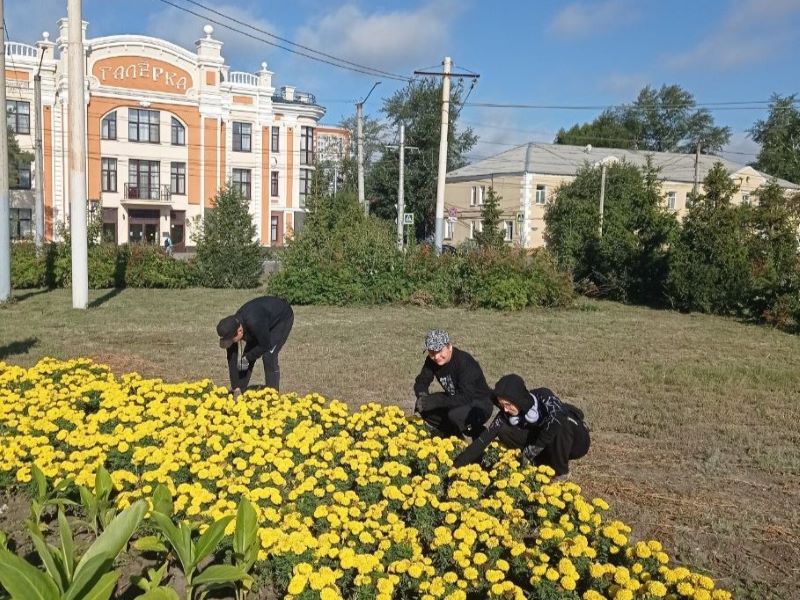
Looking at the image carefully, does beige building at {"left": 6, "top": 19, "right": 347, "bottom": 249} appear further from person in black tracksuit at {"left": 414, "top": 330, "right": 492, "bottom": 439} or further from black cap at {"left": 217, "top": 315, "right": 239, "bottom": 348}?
person in black tracksuit at {"left": 414, "top": 330, "right": 492, "bottom": 439}

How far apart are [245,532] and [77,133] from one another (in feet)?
48.9

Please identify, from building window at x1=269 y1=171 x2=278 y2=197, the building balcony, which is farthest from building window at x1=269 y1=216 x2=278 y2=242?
the building balcony

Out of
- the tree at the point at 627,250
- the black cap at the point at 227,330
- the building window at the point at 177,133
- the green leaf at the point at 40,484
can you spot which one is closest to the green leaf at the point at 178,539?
the green leaf at the point at 40,484

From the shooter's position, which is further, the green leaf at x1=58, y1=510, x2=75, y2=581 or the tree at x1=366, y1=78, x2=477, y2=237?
the tree at x1=366, y1=78, x2=477, y2=237

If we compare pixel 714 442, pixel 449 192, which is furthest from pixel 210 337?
pixel 449 192

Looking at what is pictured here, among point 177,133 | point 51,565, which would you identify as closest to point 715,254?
point 51,565

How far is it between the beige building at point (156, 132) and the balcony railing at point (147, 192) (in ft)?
0.22

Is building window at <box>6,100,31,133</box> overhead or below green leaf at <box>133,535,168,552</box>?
overhead

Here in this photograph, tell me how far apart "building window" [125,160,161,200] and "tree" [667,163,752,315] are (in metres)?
40.0

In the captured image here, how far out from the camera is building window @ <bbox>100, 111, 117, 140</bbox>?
4847 centimetres

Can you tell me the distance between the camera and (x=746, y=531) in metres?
4.91

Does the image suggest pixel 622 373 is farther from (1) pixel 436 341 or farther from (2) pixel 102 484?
(2) pixel 102 484

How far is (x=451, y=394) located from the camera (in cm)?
598

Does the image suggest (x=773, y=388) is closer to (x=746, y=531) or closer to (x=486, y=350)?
(x=486, y=350)
